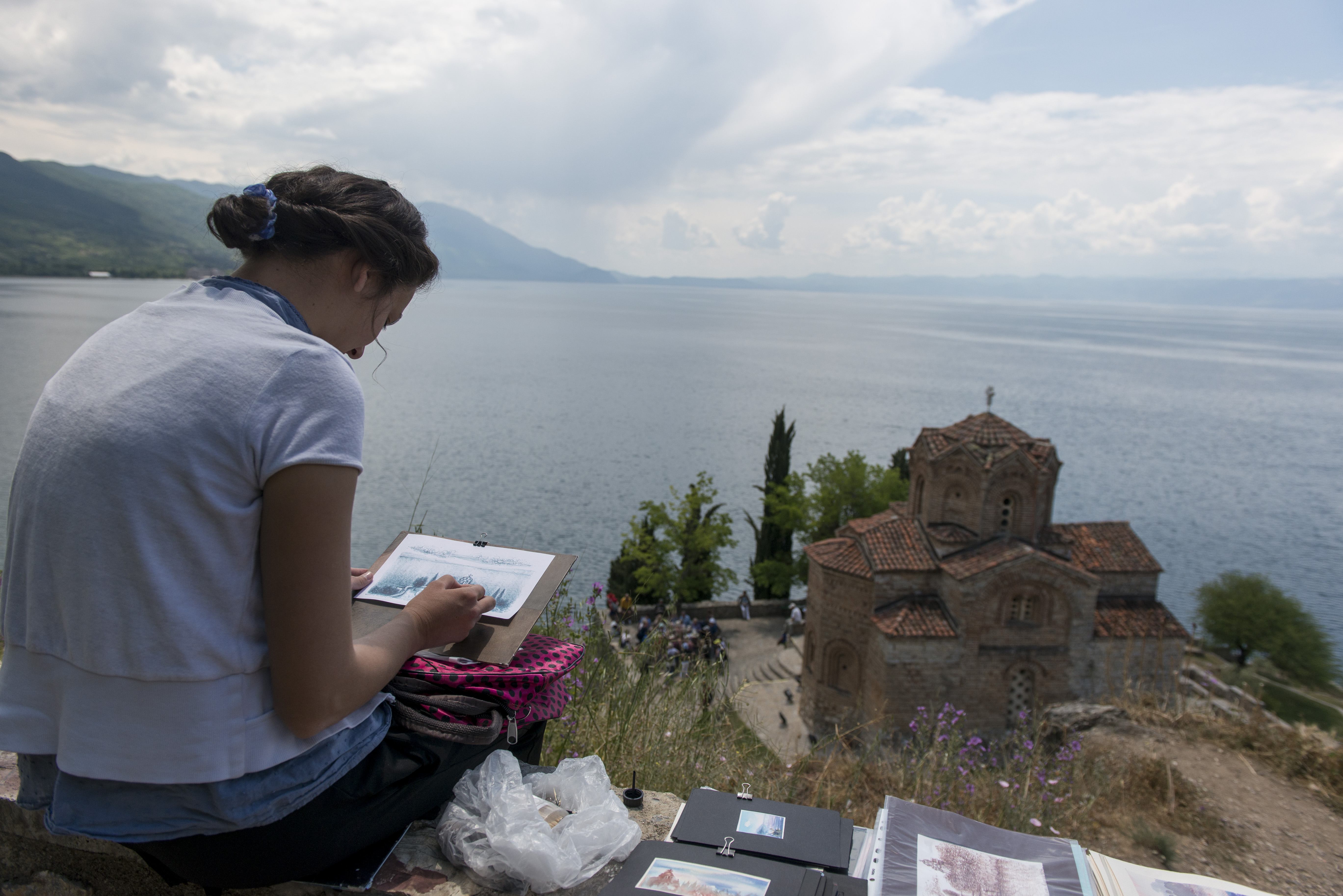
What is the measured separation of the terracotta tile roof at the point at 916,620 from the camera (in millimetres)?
15836

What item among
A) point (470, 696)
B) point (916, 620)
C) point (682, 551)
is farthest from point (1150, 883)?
point (682, 551)

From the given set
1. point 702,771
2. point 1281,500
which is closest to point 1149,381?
point 1281,500

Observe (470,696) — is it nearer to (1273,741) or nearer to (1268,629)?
(1273,741)

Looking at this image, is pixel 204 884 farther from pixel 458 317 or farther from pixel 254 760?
pixel 458 317

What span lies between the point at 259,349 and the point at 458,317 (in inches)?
5582

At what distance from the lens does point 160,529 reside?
1.51 m

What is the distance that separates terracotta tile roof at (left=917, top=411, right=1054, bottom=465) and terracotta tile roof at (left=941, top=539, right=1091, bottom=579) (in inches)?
69.3

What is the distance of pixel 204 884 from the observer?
6.38ft

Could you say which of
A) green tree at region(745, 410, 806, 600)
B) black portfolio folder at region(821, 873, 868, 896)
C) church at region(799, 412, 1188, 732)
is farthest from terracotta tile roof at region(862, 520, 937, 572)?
black portfolio folder at region(821, 873, 868, 896)

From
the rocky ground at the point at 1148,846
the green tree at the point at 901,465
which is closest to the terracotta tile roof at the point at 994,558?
the rocky ground at the point at 1148,846

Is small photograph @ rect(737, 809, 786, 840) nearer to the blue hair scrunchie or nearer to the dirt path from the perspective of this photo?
the blue hair scrunchie

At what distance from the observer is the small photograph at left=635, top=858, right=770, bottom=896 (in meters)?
2.02

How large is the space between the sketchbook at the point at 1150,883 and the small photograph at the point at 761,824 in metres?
0.94

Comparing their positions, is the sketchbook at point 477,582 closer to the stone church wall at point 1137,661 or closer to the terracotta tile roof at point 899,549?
the terracotta tile roof at point 899,549
